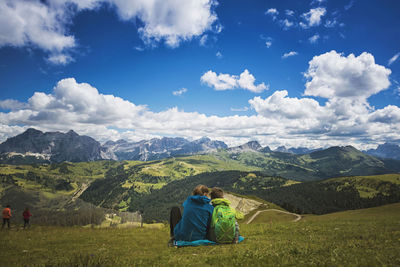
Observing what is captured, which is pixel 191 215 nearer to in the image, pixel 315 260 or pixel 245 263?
pixel 245 263

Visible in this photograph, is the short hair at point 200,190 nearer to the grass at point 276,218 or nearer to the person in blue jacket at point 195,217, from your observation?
the person in blue jacket at point 195,217

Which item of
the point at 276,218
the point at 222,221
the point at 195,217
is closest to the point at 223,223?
the point at 222,221

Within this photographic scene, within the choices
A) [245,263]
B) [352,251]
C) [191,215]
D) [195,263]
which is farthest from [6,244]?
[352,251]

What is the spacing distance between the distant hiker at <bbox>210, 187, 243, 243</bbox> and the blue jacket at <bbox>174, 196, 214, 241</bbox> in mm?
360

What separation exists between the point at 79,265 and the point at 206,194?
703cm

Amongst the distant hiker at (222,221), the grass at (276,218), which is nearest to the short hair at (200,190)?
the distant hiker at (222,221)

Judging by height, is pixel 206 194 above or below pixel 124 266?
above

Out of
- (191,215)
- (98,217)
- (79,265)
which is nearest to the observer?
(79,265)

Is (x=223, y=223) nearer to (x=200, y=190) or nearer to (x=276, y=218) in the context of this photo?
(x=200, y=190)

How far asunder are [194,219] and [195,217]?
0.54 ft

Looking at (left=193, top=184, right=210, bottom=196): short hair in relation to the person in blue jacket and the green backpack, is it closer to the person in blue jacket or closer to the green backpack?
the person in blue jacket

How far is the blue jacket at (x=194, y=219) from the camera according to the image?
11.7 m

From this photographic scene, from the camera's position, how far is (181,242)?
40.3 ft

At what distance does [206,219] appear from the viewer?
39.6 feet
